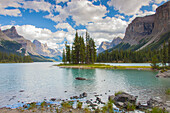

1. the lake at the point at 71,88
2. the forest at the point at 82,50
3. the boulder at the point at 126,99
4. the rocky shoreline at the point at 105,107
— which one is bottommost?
the lake at the point at 71,88

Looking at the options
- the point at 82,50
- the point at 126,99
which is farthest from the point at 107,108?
the point at 82,50

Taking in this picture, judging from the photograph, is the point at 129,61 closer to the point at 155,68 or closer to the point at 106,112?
the point at 155,68

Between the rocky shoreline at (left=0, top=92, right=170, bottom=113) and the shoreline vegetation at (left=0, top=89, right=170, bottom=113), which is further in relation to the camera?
the rocky shoreline at (left=0, top=92, right=170, bottom=113)

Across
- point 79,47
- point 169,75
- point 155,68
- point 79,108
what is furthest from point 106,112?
point 79,47

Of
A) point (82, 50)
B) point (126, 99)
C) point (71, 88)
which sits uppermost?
point (82, 50)

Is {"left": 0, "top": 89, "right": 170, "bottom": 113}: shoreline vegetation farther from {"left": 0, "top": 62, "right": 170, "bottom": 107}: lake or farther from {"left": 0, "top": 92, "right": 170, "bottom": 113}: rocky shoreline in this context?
{"left": 0, "top": 62, "right": 170, "bottom": 107}: lake

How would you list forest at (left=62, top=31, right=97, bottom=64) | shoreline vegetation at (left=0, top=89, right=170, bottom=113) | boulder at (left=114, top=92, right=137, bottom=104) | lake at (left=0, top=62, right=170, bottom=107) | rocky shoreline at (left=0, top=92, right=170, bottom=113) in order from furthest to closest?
forest at (left=62, top=31, right=97, bottom=64), lake at (left=0, top=62, right=170, bottom=107), boulder at (left=114, top=92, right=137, bottom=104), rocky shoreline at (left=0, top=92, right=170, bottom=113), shoreline vegetation at (left=0, top=89, right=170, bottom=113)

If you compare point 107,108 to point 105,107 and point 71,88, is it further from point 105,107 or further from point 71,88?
point 71,88

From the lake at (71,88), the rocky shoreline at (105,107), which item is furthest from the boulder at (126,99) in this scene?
the lake at (71,88)

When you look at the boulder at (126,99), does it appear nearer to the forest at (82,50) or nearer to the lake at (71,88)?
the lake at (71,88)

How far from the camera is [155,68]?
246 ft

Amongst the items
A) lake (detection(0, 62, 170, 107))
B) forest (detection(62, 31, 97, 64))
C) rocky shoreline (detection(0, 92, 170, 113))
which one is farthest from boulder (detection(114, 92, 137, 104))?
forest (detection(62, 31, 97, 64))

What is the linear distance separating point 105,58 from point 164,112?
185176 millimetres

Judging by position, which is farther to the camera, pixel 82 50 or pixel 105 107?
pixel 82 50
